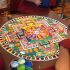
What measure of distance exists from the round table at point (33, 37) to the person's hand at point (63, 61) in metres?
0.04

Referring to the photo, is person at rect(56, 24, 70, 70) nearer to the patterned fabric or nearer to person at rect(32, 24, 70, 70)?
person at rect(32, 24, 70, 70)

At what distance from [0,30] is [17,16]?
29cm

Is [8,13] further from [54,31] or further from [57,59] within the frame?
[57,59]

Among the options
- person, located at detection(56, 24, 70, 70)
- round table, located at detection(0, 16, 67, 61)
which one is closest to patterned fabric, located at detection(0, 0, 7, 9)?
round table, located at detection(0, 16, 67, 61)

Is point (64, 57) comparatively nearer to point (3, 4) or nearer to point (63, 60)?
point (63, 60)

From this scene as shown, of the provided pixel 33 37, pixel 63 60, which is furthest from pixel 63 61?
pixel 33 37

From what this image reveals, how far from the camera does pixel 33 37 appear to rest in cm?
133

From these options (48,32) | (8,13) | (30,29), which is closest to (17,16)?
(8,13)

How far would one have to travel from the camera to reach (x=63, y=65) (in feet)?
3.66

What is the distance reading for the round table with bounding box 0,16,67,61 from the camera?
3.86 ft

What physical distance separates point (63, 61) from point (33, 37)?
1.03 feet

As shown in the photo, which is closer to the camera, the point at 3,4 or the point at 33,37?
the point at 33,37

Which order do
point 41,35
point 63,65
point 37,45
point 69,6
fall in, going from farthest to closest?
1. point 69,6
2. point 41,35
3. point 37,45
4. point 63,65

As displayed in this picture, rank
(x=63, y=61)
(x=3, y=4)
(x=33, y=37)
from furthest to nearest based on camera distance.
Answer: (x=3, y=4) → (x=33, y=37) → (x=63, y=61)
